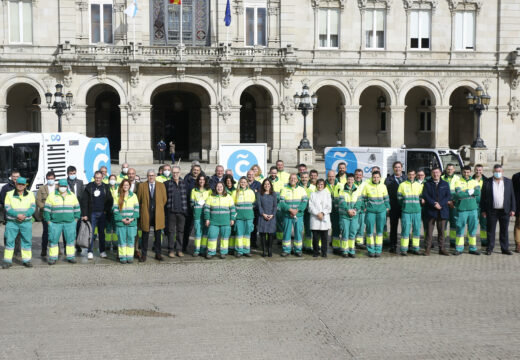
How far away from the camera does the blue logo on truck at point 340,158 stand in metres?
22.7

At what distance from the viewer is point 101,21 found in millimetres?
35906

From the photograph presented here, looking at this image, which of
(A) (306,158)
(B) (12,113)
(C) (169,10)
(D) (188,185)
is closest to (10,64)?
(B) (12,113)

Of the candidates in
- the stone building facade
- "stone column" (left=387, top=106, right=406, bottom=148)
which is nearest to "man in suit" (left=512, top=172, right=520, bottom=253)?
the stone building facade

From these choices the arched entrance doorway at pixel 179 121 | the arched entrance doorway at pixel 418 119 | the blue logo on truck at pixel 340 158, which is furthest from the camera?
the arched entrance doorway at pixel 418 119

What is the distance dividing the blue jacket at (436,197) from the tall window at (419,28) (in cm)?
2610

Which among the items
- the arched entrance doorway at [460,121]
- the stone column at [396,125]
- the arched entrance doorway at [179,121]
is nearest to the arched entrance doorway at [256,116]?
the arched entrance doorway at [179,121]

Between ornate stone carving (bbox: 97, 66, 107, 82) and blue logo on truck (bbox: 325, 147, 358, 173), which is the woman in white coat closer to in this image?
blue logo on truck (bbox: 325, 147, 358, 173)

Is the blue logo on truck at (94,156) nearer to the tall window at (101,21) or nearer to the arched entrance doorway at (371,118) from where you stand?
the tall window at (101,21)

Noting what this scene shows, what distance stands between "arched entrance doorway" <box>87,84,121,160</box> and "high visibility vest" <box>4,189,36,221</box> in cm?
2656

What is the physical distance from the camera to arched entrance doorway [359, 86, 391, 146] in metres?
42.5

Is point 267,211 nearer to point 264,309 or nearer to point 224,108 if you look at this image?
point 264,309

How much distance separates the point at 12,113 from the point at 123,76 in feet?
27.9

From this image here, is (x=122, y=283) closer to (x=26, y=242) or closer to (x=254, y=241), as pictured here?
(x=26, y=242)

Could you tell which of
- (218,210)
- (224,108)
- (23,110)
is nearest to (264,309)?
(218,210)
